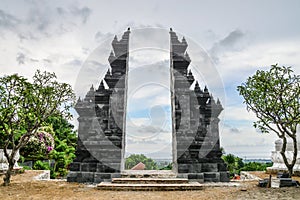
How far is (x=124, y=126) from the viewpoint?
41.0ft

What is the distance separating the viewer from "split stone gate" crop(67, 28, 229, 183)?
1146 centimetres

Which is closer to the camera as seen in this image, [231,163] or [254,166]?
[231,163]

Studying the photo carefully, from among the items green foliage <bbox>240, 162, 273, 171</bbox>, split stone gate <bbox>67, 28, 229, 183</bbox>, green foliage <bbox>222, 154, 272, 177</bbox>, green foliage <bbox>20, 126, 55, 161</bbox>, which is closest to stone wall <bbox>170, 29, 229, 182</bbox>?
split stone gate <bbox>67, 28, 229, 183</bbox>

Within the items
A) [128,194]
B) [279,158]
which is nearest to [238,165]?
[279,158]

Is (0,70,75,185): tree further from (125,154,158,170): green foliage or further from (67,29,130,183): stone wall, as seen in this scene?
(125,154,158,170): green foliage

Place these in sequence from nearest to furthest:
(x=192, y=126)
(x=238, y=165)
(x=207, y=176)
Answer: (x=207, y=176) → (x=192, y=126) → (x=238, y=165)

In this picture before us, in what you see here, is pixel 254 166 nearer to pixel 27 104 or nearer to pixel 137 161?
pixel 137 161

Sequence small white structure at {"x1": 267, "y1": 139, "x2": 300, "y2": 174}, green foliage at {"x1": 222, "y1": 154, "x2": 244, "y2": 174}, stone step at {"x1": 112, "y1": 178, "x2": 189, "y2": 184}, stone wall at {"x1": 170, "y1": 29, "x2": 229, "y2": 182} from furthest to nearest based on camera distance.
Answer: green foliage at {"x1": 222, "y1": 154, "x2": 244, "y2": 174}, small white structure at {"x1": 267, "y1": 139, "x2": 300, "y2": 174}, stone wall at {"x1": 170, "y1": 29, "x2": 229, "y2": 182}, stone step at {"x1": 112, "y1": 178, "x2": 189, "y2": 184}

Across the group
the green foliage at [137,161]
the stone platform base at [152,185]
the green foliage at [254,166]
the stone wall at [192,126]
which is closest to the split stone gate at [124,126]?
the stone wall at [192,126]

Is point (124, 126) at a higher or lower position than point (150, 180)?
higher

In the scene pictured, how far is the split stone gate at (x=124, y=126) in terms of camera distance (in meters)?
11.5

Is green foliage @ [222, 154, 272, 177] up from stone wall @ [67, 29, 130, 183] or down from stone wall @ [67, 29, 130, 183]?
down

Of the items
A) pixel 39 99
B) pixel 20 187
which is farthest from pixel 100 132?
pixel 20 187

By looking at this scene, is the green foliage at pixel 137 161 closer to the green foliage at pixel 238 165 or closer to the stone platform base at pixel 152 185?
the green foliage at pixel 238 165
